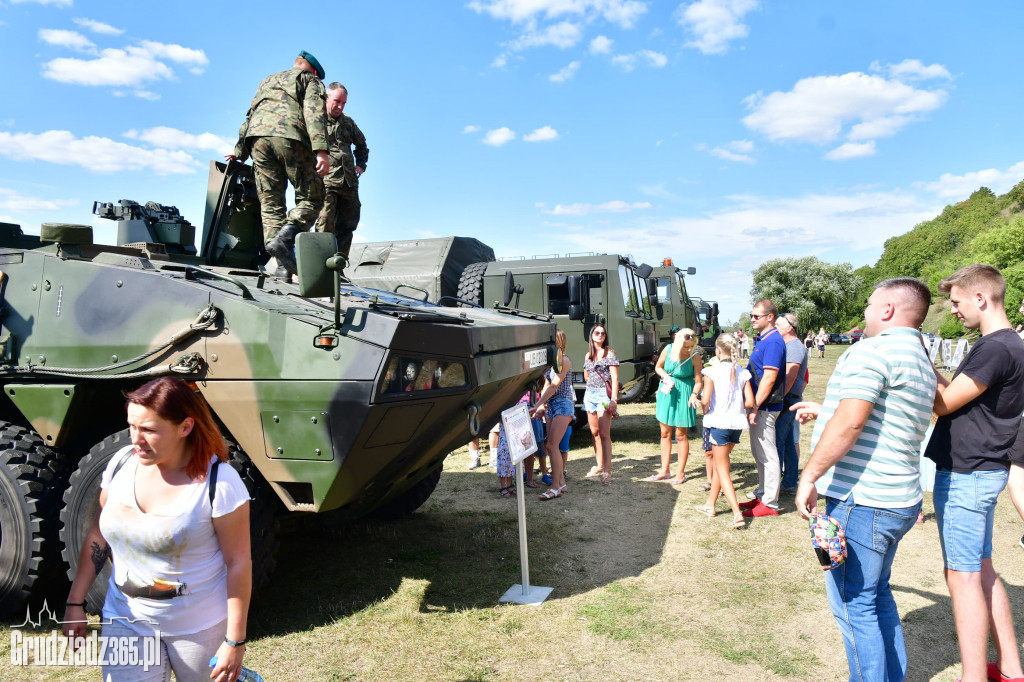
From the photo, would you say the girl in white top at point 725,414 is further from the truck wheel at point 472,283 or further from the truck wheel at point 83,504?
the truck wheel at point 472,283

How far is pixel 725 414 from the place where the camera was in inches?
227

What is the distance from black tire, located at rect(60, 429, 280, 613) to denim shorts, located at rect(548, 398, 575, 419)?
12.4ft

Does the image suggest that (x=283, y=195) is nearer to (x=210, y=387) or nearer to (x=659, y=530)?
(x=210, y=387)

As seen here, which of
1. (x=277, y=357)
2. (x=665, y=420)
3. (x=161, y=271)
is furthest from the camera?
(x=665, y=420)

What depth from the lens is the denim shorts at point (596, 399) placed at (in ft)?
24.3

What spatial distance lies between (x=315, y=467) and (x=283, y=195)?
7.51 ft

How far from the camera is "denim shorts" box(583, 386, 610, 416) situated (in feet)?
24.3

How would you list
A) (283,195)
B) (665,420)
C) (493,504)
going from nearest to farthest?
1. (283,195)
2. (493,504)
3. (665,420)

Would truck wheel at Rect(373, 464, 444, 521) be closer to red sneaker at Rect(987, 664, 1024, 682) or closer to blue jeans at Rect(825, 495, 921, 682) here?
blue jeans at Rect(825, 495, 921, 682)

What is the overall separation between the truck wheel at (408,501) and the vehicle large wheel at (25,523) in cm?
250

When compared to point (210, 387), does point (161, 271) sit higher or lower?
higher

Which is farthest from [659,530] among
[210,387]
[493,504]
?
[210,387]

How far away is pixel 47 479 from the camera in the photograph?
3.67 metres

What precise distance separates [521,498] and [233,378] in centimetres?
188
